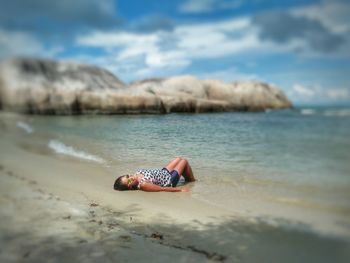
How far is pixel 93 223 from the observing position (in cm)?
530

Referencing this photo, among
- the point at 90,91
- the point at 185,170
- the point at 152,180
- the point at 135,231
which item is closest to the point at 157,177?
the point at 152,180

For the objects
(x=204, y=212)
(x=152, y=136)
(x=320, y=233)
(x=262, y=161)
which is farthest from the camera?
(x=262, y=161)

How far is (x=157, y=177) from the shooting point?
7.11 m

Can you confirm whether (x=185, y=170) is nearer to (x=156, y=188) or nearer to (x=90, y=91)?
(x=156, y=188)

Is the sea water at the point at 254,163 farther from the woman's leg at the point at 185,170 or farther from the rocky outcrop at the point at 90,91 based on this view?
the rocky outcrop at the point at 90,91

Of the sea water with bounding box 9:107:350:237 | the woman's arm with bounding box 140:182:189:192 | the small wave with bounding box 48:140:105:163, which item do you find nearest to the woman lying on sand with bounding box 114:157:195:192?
the woman's arm with bounding box 140:182:189:192

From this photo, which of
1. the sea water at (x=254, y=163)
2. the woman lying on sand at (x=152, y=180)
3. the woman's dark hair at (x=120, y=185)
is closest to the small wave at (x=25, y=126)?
the sea water at (x=254, y=163)

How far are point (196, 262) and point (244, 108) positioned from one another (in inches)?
1227

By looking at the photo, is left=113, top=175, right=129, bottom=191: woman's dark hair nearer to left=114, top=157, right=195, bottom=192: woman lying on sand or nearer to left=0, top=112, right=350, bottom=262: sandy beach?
left=114, top=157, right=195, bottom=192: woman lying on sand

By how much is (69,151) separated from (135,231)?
348 inches

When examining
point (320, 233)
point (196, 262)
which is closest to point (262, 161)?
point (320, 233)

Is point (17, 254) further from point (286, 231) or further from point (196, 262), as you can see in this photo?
point (286, 231)

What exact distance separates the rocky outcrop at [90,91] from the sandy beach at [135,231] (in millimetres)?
6932

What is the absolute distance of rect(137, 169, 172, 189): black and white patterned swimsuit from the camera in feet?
23.3
